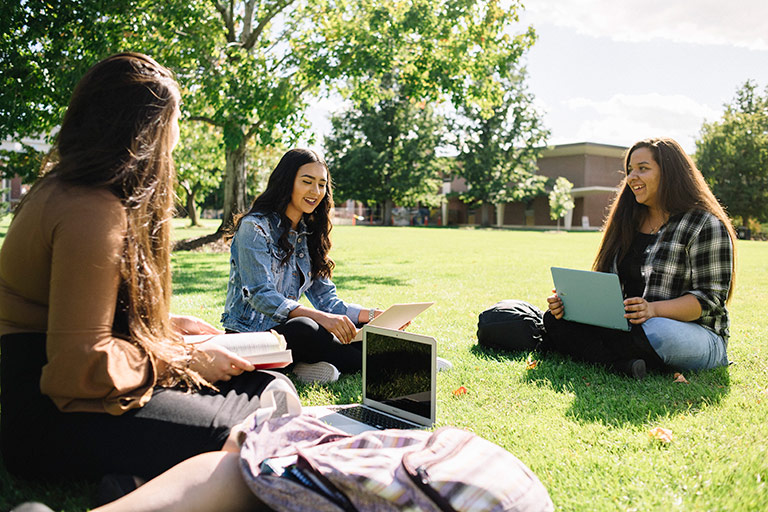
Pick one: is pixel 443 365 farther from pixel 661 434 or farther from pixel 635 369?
pixel 661 434

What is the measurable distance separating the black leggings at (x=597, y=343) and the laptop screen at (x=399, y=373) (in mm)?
1779

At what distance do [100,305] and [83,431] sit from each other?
437 mm

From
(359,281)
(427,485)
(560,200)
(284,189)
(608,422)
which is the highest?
(560,200)

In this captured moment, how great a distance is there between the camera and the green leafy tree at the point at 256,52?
10.9 meters

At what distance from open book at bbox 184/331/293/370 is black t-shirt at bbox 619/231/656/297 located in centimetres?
297

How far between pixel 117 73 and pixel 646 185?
11.9 ft

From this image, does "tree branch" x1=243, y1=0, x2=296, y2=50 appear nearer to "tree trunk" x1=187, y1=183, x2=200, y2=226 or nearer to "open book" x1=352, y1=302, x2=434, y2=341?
"open book" x1=352, y1=302, x2=434, y2=341

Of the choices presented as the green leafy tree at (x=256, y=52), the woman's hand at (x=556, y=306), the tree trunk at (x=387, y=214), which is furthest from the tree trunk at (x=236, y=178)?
the tree trunk at (x=387, y=214)

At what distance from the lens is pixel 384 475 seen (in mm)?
1686

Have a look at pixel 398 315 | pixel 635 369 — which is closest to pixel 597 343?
pixel 635 369

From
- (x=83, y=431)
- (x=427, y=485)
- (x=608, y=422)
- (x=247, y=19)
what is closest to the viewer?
(x=427, y=485)

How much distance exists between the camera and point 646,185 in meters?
4.25

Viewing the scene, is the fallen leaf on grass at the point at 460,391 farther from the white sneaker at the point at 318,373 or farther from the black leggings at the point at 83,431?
the black leggings at the point at 83,431

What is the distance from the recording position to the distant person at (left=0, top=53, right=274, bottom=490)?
1732 mm
